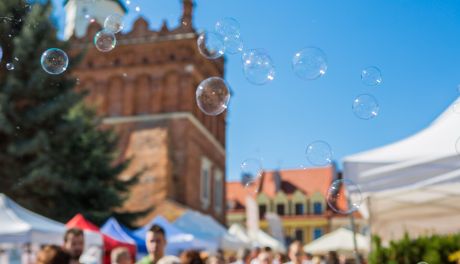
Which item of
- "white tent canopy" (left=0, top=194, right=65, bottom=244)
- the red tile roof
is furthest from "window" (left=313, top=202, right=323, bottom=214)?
"white tent canopy" (left=0, top=194, right=65, bottom=244)

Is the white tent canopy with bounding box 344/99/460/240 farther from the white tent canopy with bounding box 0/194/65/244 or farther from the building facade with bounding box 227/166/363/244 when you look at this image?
the building facade with bounding box 227/166/363/244

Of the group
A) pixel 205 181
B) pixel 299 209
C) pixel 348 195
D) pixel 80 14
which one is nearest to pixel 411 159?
pixel 348 195

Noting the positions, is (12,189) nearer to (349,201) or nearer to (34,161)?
(34,161)

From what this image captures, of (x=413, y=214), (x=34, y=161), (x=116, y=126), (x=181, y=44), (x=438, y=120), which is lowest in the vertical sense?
(x=413, y=214)

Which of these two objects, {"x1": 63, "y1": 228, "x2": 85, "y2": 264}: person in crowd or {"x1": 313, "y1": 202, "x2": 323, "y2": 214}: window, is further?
{"x1": 313, "y1": 202, "x2": 323, "y2": 214}: window

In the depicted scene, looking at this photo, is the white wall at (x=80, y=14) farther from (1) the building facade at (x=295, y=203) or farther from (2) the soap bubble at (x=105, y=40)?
(1) the building facade at (x=295, y=203)

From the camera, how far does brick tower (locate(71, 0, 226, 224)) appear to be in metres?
19.8

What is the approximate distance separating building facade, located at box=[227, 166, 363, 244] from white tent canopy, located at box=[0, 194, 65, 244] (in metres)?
32.0

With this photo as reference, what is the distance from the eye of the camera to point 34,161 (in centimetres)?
1266

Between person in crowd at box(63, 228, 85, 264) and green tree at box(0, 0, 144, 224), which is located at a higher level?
green tree at box(0, 0, 144, 224)

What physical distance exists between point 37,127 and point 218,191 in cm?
Answer: 1314

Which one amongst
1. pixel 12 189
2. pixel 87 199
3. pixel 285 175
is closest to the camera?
pixel 12 189

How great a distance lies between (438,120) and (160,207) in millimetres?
14505

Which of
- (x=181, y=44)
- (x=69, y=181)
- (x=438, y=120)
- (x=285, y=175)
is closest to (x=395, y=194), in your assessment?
(x=438, y=120)
